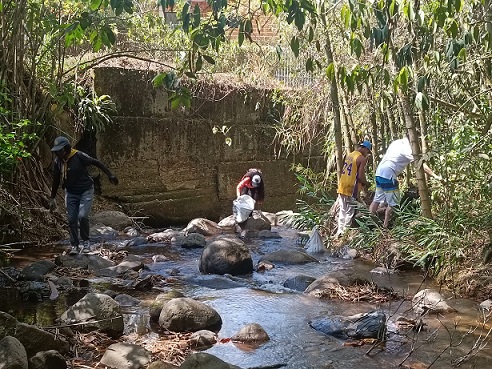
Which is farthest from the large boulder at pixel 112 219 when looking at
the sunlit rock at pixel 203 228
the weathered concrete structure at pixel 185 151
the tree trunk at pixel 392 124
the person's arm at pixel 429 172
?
the person's arm at pixel 429 172

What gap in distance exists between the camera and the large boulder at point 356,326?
5.11 meters

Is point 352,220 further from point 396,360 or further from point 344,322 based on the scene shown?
point 396,360

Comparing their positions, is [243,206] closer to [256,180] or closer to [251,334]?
[256,180]

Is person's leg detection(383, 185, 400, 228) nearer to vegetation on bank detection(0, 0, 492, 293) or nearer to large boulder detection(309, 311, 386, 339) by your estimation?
vegetation on bank detection(0, 0, 492, 293)

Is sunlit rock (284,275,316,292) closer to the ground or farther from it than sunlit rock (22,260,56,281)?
closer to the ground

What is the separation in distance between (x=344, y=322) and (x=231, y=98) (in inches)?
322

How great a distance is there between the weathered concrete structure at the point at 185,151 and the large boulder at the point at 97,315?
597 centimetres

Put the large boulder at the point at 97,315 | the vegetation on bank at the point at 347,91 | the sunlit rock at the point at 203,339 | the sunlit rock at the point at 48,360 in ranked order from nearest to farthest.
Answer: the sunlit rock at the point at 48,360
the vegetation on bank at the point at 347,91
the sunlit rock at the point at 203,339
the large boulder at the point at 97,315

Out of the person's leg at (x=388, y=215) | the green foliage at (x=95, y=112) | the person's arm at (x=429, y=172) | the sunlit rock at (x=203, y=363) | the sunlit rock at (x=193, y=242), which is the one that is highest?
the green foliage at (x=95, y=112)

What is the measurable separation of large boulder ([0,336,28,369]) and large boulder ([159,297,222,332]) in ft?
4.74

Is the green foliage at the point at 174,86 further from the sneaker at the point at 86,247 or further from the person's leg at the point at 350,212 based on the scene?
the person's leg at the point at 350,212

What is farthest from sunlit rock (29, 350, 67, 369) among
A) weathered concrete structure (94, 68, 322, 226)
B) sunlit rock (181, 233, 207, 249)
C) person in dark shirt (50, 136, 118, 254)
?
weathered concrete structure (94, 68, 322, 226)

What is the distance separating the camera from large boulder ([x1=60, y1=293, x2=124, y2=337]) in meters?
5.01

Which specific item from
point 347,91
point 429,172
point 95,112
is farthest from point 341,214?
point 95,112
